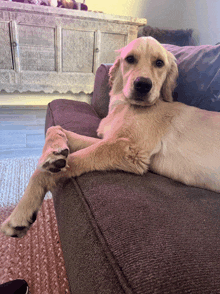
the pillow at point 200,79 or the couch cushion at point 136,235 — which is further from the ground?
the pillow at point 200,79

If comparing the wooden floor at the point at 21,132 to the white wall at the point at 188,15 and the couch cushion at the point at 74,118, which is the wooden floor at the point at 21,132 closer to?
the couch cushion at the point at 74,118

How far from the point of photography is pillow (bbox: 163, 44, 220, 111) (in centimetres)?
121

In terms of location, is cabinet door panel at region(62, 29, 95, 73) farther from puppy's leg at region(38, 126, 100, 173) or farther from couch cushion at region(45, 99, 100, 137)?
puppy's leg at region(38, 126, 100, 173)

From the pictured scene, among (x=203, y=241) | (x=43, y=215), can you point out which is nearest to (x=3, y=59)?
(x=43, y=215)

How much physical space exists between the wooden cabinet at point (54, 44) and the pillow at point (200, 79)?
2.74 meters

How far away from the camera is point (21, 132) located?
281cm

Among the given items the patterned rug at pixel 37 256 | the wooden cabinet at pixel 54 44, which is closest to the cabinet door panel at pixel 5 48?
the wooden cabinet at pixel 54 44

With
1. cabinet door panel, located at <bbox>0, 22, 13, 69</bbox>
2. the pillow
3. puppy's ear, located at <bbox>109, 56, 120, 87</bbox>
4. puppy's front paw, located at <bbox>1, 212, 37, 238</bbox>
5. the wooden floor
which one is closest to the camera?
puppy's front paw, located at <bbox>1, 212, 37, 238</bbox>

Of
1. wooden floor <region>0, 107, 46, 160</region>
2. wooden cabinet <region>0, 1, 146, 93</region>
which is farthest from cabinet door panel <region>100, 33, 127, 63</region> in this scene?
wooden floor <region>0, 107, 46, 160</region>

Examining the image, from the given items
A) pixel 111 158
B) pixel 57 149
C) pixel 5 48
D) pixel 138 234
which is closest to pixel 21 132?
pixel 5 48

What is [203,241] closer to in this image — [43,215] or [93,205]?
[93,205]

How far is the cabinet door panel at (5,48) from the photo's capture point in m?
3.20

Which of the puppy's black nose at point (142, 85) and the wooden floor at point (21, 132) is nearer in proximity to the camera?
the puppy's black nose at point (142, 85)

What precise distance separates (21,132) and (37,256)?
197 centimetres
